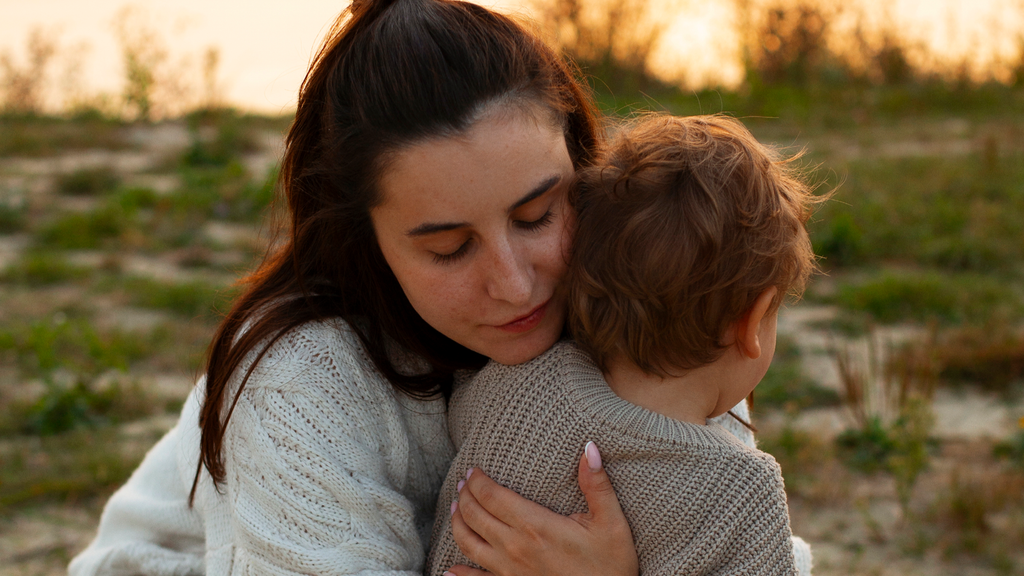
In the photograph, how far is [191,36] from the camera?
8195mm

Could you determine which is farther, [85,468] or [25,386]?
[25,386]

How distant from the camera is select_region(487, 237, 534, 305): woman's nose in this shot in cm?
153

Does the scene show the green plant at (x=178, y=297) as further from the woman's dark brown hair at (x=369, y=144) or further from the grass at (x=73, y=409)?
the woman's dark brown hair at (x=369, y=144)

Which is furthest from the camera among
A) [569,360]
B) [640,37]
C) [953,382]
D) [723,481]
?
[640,37]

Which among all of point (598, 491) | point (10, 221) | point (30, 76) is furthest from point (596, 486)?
point (30, 76)

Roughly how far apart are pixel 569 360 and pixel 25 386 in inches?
110

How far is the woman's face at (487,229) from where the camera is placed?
1.50 meters

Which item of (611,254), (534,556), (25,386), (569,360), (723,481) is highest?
(611,254)

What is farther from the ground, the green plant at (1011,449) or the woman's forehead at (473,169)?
the woman's forehead at (473,169)

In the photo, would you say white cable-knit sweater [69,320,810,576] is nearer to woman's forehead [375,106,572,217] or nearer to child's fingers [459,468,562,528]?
child's fingers [459,468,562,528]

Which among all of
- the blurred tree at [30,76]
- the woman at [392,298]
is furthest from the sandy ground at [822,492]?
the blurred tree at [30,76]

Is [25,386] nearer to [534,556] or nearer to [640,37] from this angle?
[534,556]

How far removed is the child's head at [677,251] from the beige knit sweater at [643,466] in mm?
97

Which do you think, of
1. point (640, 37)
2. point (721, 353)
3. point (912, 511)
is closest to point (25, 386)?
point (721, 353)
